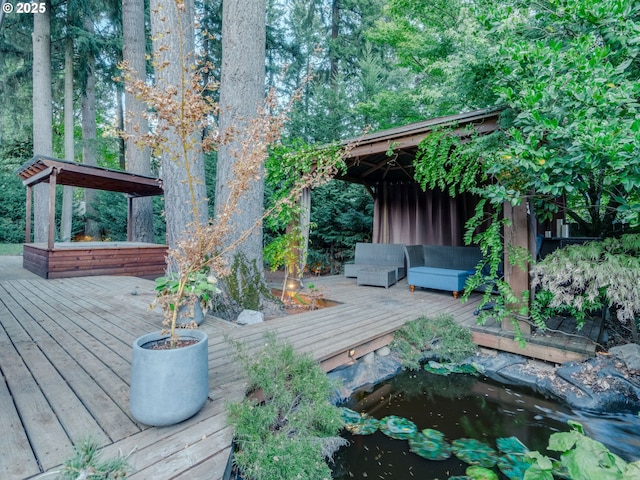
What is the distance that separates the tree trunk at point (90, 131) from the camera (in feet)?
36.5

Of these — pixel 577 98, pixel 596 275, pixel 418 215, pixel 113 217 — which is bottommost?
pixel 596 275

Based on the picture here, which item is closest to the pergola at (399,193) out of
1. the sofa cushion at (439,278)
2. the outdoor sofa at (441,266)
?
the outdoor sofa at (441,266)

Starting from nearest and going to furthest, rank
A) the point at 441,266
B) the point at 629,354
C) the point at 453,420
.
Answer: the point at 453,420 → the point at 629,354 → the point at 441,266

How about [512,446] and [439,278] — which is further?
[439,278]

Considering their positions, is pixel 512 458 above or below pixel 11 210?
Answer: below

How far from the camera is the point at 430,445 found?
227cm

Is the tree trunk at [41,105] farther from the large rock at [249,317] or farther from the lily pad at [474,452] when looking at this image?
the lily pad at [474,452]

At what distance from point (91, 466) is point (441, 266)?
632 cm

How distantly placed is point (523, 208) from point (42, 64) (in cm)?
1317

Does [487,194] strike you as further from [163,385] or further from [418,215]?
[418,215]

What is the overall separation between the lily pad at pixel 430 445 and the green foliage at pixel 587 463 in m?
0.65

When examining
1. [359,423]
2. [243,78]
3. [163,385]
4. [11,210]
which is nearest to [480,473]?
[359,423]

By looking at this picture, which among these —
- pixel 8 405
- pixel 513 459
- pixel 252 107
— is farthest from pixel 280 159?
pixel 513 459
